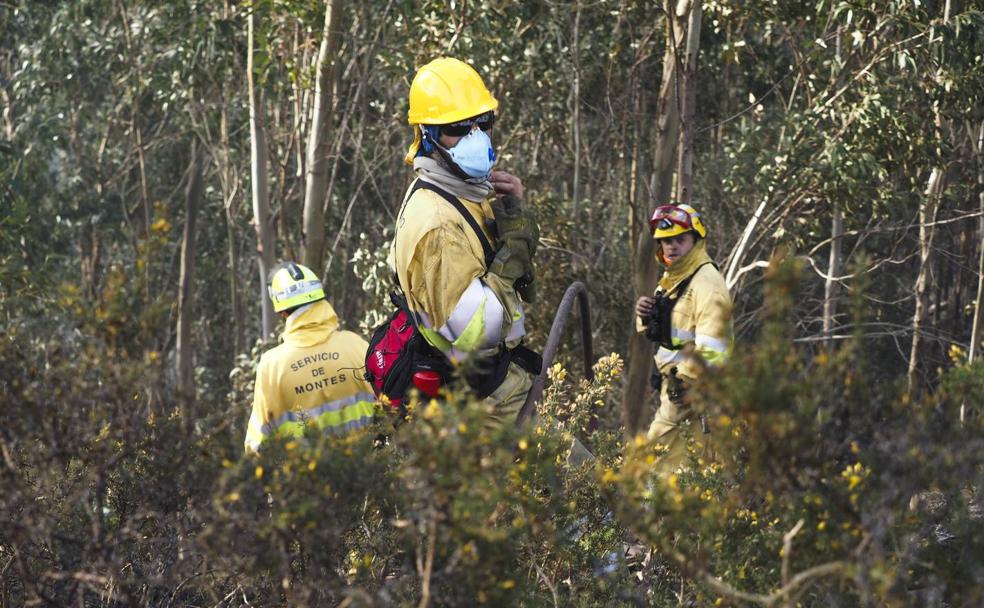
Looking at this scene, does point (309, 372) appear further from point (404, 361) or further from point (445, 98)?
point (445, 98)

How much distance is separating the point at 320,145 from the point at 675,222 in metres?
3.16

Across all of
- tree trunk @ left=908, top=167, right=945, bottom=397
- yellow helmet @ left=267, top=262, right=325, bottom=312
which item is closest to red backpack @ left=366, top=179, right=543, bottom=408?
yellow helmet @ left=267, top=262, right=325, bottom=312

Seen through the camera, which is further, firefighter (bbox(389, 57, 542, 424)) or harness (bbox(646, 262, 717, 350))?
harness (bbox(646, 262, 717, 350))

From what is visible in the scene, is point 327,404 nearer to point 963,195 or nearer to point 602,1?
point 602,1

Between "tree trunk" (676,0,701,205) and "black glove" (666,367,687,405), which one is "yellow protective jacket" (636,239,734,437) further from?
"tree trunk" (676,0,701,205)

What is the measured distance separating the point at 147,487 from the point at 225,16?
8.73 metres

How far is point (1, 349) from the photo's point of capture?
2.98 m

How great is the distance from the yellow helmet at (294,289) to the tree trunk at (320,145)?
104 inches

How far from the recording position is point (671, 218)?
6.27 metres

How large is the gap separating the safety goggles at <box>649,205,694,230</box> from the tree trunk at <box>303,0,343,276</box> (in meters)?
2.82

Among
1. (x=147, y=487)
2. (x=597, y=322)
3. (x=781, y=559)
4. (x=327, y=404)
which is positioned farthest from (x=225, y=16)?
(x=781, y=559)

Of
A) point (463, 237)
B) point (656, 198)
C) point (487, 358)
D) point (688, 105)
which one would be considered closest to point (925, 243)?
point (656, 198)

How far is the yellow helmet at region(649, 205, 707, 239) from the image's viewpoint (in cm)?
623

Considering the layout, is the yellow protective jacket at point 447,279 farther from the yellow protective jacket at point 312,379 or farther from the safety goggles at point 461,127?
the yellow protective jacket at point 312,379
